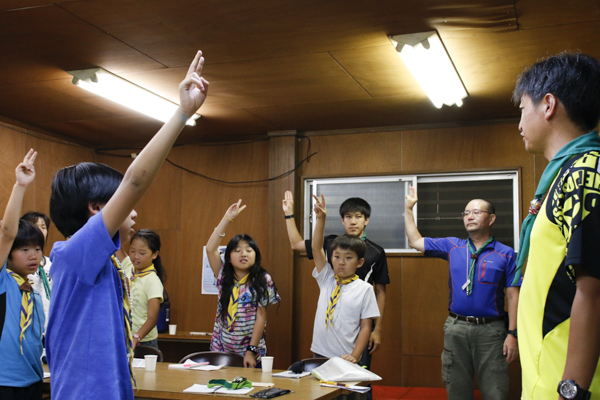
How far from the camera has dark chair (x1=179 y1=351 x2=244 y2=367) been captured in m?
3.94

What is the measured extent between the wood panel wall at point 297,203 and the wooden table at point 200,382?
2256 millimetres

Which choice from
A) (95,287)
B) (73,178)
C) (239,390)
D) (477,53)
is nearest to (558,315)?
(95,287)

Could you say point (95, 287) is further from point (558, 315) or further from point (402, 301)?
point (402, 301)

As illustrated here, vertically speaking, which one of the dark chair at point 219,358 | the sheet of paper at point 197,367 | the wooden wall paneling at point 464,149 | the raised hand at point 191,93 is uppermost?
the wooden wall paneling at point 464,149

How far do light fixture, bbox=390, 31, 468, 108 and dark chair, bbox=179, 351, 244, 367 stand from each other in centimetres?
243

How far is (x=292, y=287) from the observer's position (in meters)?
5.66

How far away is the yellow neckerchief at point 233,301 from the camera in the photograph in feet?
14.1

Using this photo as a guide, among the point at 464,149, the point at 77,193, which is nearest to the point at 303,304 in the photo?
the point at 464,149

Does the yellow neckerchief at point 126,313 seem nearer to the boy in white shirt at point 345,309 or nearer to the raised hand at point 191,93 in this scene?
the raised hand at point 191,93

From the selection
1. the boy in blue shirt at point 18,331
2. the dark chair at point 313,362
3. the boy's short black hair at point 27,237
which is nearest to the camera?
the boy in blue shirt at point 18,331

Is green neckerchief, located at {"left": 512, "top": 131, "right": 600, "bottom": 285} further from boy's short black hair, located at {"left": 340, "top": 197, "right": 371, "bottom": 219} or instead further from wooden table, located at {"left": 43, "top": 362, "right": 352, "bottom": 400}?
boy's short black hair, located at {"left": 340, "top": 197, "right": 371, "bottom": 219}

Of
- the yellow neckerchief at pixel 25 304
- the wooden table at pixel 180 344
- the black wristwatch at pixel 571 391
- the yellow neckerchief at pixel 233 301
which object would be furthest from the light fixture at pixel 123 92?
the black wristwatch at pixel 571 391

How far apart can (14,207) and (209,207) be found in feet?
12.4

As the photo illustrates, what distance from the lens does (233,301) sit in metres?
4.36
